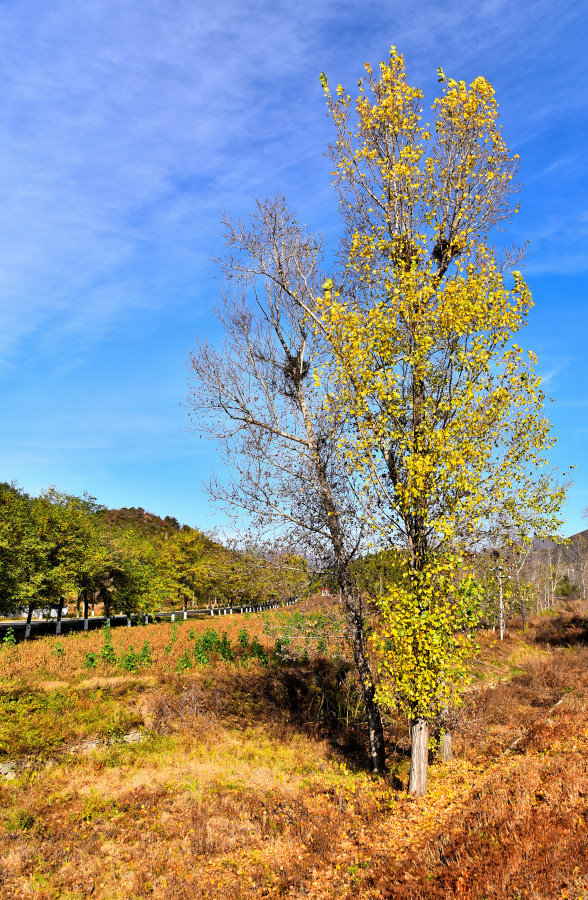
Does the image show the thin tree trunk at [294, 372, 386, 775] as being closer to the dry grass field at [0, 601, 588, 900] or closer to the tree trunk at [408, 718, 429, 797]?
the dry grass field at [0, 601, 588, 900]

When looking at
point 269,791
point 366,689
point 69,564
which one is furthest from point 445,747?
point 69,564

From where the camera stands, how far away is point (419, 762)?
954 cm

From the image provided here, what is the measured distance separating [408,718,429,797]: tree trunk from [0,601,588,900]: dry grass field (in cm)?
31

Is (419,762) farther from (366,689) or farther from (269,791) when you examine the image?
(269,791)

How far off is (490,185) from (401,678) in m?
10.4

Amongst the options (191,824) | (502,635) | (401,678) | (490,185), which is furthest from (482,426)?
(502,635)

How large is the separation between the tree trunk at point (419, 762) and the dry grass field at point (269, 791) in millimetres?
307

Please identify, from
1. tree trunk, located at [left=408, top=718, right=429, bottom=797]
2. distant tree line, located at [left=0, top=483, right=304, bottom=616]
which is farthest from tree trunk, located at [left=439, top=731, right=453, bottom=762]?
distant tree line, located at [left=0, top=483, right=304, bottom=616]

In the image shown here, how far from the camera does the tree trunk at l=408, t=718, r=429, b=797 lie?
9445mm

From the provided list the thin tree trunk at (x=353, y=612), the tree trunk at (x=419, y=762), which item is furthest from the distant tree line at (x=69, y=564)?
the tree trunk at (x=419, y=762)

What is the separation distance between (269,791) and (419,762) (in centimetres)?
339

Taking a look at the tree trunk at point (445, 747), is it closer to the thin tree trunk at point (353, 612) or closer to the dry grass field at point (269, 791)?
the dry grass field at point (269, 791)

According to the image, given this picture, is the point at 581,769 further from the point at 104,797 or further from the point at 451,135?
the point at 451,135

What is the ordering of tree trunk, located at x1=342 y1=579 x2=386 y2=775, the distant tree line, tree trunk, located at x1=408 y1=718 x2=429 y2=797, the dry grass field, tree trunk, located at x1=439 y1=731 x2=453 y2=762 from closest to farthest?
the dry grass field
tree trunk, located at x1=408 y1=718 x2=429 y2=797
tree trunk, located at x1=439 y1=731 x2=453 y2=762
tree trunk, located at x1=342 y1=579 x2=386 y2=775
the distant tree line
